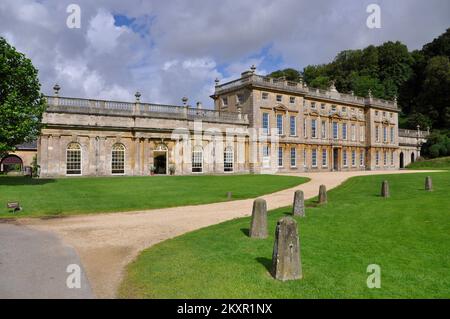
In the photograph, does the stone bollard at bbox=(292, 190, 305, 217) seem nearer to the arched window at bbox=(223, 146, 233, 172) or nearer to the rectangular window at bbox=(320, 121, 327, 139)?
the arched window at bbox=(223, 146, 233, 172)

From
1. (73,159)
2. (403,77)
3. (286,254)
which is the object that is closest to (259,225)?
(286,254)

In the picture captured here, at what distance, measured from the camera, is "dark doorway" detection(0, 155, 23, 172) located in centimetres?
5000

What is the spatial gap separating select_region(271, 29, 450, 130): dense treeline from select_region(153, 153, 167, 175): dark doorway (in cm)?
3841

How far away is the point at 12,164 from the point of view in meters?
51.7

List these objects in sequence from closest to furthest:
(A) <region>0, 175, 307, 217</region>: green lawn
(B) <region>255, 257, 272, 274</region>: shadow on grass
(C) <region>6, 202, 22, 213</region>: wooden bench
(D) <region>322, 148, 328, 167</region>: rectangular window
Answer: (B) <region>255, 257, 272, 274</region>: shadow on grass → (C) <region>6, 202, 22, 213</region>: wooden bench → (A) <region>0, 175, 307, 217</region>: green lawn → (D) <region>322, 148, 328, 167</region>: rectangular window

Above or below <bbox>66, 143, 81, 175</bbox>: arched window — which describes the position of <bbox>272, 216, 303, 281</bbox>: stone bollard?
below

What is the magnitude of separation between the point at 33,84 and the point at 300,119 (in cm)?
3088

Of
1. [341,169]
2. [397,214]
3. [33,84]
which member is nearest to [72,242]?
[397,214]

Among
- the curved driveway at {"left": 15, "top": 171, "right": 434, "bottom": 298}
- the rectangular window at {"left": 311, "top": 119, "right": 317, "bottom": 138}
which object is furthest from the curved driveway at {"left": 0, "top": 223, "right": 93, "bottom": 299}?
the rectangular window at {"left": 311, "top": 119, "right": 317, "bottom": 138}

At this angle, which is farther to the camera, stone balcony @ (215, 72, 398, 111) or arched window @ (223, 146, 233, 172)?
stone balcony @ (215, 72, 398, 111)

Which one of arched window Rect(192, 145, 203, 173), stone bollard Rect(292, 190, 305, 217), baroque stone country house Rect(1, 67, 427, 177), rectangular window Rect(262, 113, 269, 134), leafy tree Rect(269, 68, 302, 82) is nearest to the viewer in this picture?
stone bollard Rect(292, 190, 305, 217)

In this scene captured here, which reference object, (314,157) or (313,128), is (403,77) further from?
(314,157)

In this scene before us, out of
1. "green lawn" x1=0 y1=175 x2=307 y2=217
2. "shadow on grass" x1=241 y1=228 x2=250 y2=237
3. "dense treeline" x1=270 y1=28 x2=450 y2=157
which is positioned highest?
"dense treeline" x1=270 y1=28 x2=450 y2=157
